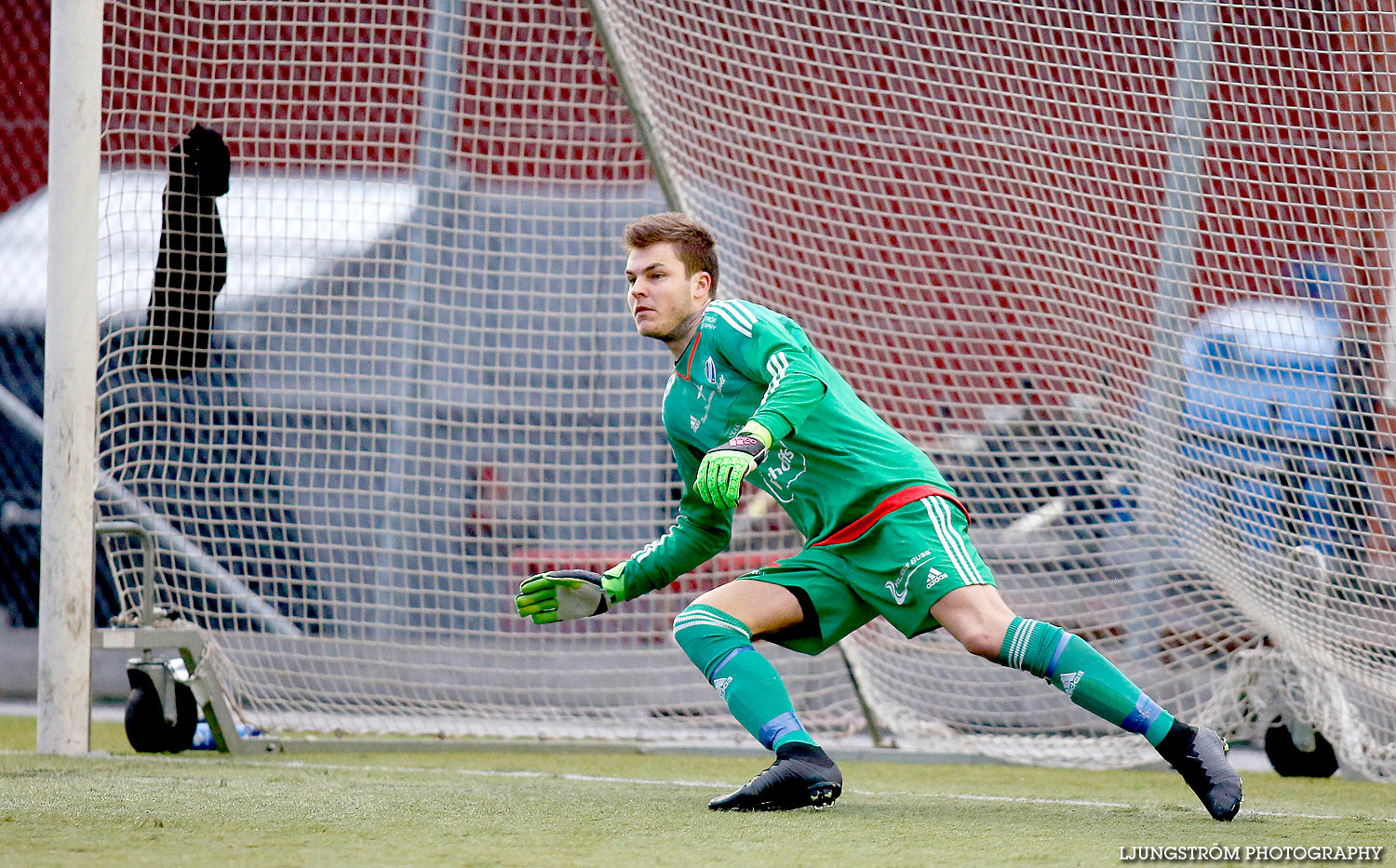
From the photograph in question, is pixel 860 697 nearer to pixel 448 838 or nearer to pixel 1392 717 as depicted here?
pixel 1392 717

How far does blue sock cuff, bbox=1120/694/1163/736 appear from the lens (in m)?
2.90

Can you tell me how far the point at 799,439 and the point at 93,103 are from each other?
237 cm

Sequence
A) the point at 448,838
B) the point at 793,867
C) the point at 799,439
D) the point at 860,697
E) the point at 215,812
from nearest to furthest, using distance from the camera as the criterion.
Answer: the point at 793,867 → the point at 448,838 → the point at 215,812 → the point at 799,439 → the point at 860,697

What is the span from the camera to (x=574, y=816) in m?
2.96

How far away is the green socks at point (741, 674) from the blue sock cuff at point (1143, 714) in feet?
2.06

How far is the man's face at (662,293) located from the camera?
330cm

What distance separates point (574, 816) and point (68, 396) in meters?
2.14

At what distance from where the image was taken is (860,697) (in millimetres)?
4988

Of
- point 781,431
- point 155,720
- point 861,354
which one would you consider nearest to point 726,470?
point 781,431

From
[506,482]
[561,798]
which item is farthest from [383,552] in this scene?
[561,798]

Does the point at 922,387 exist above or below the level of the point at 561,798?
above

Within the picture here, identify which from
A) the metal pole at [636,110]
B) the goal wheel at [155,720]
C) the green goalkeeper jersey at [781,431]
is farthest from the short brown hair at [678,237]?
the goal wheel at [155,720]

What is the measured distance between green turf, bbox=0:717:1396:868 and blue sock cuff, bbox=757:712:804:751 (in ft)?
0.55

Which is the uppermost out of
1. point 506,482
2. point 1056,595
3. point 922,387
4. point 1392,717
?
point 922,387
